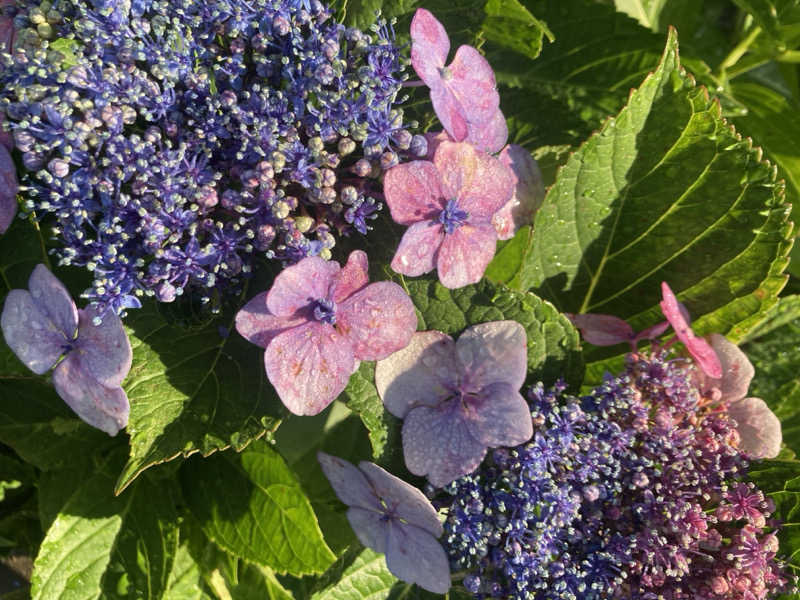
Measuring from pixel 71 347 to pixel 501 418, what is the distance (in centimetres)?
46

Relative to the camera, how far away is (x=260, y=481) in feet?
3.76

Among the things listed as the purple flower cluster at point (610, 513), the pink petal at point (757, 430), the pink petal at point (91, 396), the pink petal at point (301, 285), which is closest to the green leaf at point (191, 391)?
the pink petal at point (91, 396)

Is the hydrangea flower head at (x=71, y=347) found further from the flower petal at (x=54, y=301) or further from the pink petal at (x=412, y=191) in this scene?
the pink petal at (x=412, y=191)

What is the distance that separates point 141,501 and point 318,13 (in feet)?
2.57

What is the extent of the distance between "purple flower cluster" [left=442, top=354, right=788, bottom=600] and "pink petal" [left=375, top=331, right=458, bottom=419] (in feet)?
0.31

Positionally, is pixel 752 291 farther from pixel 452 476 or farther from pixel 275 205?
pixel 275 205

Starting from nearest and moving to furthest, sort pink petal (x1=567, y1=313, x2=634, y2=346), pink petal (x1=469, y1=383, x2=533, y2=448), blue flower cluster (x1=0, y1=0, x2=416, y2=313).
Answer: blue flower cluster (x1=0, y1=0, x2=416, y2=313) < pink petal (x1=469, y1=383, x2=533, y2=448) < pink petal (x1=567, y1=313, x2=634, y2=346)

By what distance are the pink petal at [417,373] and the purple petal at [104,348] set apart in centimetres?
26

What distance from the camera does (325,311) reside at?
Result: 76cm

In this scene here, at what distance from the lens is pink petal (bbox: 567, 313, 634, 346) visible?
1022 mm

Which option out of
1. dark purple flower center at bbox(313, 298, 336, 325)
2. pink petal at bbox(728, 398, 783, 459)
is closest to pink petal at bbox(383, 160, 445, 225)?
dark purple flower center at bbox(313, 298, 336, 325)

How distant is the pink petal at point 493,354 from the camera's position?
0.83 m

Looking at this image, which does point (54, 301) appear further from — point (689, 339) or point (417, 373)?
point (689, 339)

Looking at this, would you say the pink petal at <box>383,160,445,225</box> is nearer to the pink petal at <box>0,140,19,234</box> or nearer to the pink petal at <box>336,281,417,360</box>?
the pink petal at <box>336,281,417,360</box>
